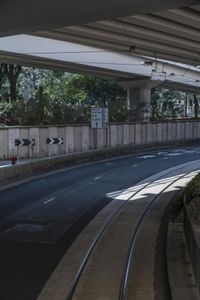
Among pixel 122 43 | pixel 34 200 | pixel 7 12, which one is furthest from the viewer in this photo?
pixel 122 43

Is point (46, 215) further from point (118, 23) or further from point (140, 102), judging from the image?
point (140, 102)

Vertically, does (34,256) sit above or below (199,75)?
below

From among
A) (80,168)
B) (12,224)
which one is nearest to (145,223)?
(12,224)

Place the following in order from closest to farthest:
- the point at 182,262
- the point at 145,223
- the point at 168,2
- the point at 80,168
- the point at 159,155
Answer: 1. the point at 182,262
2. the point at 168,2
3. the point at 145,223
4. the point at 80,168
5. the point at 159,155

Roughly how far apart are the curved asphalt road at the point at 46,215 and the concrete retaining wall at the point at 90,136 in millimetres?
4740

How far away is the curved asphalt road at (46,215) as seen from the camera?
40.3 feet

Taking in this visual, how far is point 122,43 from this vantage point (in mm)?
29328

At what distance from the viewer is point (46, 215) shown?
1978 cm

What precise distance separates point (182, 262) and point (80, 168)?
23.2 meters

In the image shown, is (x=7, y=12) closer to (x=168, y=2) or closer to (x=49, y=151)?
(x=168, y=2)

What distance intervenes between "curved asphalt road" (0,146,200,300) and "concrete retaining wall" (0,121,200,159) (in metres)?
4.74

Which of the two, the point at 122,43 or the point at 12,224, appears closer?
the point at 12,224

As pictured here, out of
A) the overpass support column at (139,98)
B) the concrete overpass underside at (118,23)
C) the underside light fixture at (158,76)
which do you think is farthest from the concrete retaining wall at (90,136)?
the concrete overpass underside at (118,23)

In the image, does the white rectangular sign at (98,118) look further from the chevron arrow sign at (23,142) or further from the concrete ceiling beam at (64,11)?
the concrete ceiling beam at (64,11)
